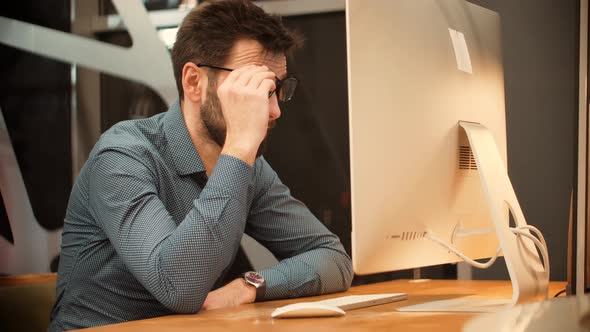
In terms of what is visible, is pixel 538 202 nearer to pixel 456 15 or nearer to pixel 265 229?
pixel 265 229

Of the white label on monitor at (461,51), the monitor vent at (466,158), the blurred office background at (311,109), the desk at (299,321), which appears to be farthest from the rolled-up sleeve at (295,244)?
the blurred office background at (311,109)

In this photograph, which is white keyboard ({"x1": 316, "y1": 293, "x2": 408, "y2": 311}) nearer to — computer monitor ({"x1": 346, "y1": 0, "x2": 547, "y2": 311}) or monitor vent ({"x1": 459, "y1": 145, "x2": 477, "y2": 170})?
computer monitor ({"x1": 346, "y1": 0, "x2": 547, "y2": 311})

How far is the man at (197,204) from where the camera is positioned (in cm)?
140

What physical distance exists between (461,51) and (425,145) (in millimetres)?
223

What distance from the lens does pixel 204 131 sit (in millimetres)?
1835

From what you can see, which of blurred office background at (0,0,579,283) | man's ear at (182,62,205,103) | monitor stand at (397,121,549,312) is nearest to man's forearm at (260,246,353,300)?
monitor stand at (397,121,549,312)

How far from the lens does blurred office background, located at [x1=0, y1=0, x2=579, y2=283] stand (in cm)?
246

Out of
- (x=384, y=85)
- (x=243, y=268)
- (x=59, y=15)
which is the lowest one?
(x=243, y=268)

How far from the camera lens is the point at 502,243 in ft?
4.20

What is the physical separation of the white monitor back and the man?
13.5 inches

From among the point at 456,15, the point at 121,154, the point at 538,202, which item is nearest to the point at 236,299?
the point at 121,154

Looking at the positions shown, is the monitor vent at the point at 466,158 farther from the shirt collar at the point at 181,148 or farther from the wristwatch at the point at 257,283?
the shirt collar at the point at 181,148

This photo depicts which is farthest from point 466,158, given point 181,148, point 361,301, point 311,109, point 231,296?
point 311,109

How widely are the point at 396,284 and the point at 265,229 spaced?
16.1 inches
